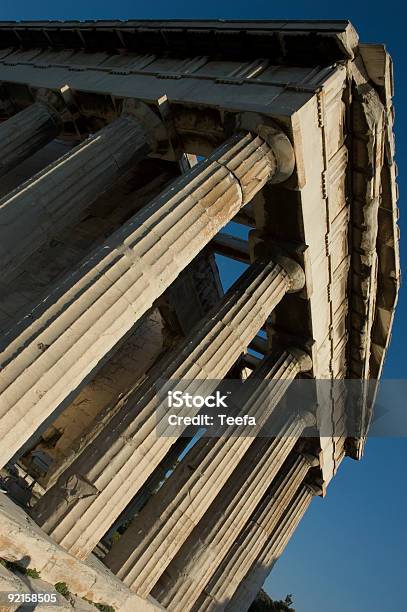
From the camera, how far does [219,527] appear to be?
14.7 meters

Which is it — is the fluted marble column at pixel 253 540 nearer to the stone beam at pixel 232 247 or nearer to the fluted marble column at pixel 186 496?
the fluted marble column at pixel 186 496

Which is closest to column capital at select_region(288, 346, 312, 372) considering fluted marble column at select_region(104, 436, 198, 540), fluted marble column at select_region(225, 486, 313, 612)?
fluted marble column at select_region(225, 486, 313, 612)

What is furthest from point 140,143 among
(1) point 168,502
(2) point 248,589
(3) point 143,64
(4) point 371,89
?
(2) point 248,589

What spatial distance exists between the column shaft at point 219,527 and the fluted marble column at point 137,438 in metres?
2.39

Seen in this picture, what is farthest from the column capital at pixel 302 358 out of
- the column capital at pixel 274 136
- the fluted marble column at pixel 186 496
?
the column capital at pixel 274 136

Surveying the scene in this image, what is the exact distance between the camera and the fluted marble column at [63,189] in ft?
38.9

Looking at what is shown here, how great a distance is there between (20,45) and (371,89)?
16.0m

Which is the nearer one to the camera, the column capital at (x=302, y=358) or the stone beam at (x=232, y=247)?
the column capital at (x=302, y=358)

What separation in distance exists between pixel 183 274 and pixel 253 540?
1066 cm

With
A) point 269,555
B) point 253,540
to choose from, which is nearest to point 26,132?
point 253,540

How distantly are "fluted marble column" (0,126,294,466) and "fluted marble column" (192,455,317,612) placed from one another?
804 cm

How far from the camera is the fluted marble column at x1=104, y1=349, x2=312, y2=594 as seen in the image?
11.2 metres

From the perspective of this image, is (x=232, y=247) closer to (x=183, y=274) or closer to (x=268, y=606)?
(x=183, y=274)

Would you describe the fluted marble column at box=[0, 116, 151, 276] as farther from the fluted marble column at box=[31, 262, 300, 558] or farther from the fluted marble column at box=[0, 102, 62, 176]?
the fluted marble column at box=[31, 262, 300, 558]
